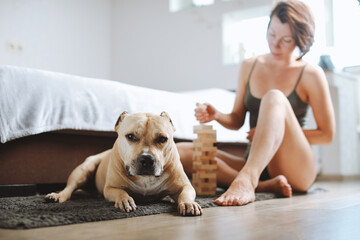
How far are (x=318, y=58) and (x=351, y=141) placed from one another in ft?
2.70

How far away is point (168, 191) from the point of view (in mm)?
1204

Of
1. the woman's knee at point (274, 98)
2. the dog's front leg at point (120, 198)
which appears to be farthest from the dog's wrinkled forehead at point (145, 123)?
the woman's knee at point (274, 98)

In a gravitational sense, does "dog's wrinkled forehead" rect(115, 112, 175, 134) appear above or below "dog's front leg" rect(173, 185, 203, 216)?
above

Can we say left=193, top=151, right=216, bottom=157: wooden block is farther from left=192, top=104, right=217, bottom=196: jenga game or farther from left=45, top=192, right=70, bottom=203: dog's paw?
left=45, top=192, right=70, bottom=203: dog's paw

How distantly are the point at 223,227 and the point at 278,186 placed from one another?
0.77 m

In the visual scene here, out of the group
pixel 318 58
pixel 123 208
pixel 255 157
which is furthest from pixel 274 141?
pixel 318 58

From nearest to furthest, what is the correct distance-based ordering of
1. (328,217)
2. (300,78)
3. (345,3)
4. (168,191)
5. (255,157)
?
(328,217)
(168,191)
(255,157)
(300,78)
(345,3)

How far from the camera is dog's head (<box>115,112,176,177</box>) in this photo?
1.07m

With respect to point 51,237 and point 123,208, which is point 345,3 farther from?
point 51,237

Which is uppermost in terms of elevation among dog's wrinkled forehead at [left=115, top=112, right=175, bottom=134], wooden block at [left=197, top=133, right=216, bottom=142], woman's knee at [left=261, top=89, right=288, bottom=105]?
woman's knee at [left=261, top=89, right=288, bottom=105]

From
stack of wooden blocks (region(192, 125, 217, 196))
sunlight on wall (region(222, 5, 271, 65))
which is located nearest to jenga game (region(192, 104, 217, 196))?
stack of wooden blocks (region(192, 125, 217, 196))

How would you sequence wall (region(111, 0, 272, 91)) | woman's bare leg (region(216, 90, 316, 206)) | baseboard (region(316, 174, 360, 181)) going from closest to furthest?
woman's bare leg (region(216, 90, 316, 206))
baseboard (region(316, 174, 360, 181))
wall (region(111, 0, 272, 91))

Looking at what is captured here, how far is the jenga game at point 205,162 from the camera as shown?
146cm

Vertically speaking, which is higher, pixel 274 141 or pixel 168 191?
pixel 274 141
